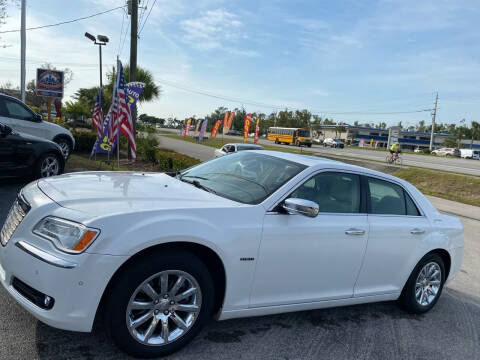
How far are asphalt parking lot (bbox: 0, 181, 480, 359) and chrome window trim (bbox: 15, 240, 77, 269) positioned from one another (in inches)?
28.8

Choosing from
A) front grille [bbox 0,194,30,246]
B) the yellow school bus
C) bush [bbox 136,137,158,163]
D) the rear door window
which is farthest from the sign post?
the yellow school bus

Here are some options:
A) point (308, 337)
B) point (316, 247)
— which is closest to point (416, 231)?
point (316, 247)

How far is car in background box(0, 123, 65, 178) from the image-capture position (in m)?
7.56

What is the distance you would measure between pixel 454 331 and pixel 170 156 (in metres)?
12.1

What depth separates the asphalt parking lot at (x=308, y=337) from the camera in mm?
2871

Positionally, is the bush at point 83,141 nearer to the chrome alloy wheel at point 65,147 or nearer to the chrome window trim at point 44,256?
the chrome alloy wheel at point 65,147

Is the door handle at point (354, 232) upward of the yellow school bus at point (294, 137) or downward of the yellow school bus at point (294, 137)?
downward

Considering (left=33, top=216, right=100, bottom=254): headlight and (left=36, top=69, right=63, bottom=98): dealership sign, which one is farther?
(left=36, top=69, right=63, bottom=98): dealership sign

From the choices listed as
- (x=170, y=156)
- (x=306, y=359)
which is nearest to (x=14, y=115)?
(x=170, y=156)

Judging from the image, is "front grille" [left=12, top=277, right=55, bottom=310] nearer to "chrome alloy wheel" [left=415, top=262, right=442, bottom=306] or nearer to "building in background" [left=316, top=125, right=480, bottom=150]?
"chrome alloy wheel" [left=415, top=262, right=442, bottom=306]

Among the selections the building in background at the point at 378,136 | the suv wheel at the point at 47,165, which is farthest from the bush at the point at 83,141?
the building in background at the point at 378,136

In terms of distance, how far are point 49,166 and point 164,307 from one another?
6.84 m

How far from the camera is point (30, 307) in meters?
2.59

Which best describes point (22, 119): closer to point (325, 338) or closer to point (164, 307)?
point (164, 307)
